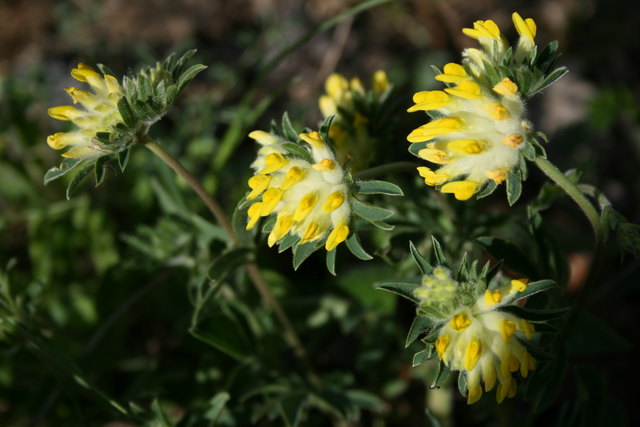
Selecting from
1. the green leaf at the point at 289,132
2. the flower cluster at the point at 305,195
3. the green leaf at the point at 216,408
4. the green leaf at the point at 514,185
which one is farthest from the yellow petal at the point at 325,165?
the green leaf at the point at 216,408

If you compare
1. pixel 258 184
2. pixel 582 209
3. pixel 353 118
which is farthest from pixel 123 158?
pixel 582 209

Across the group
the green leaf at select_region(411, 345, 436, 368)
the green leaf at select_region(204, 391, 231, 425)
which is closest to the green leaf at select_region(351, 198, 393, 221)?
the green leaf at select_region(411, 345, 436, 368)

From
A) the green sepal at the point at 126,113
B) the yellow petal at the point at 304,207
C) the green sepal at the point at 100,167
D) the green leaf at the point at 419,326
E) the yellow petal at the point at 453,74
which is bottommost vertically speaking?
the green leaf at the point at 419,326

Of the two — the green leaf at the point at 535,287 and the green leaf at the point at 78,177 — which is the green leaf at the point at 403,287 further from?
the green leaf at the point at 78,177

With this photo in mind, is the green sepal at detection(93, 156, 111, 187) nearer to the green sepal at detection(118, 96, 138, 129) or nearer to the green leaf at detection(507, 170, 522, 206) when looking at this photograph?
the green sepal at detection(118, 96, 138, 129)

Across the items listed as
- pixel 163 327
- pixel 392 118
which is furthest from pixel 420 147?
pixel 163 327

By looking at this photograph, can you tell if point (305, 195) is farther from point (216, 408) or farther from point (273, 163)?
point (216, 408)

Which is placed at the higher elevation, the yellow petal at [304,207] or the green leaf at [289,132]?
the green leaf at [289,132]
